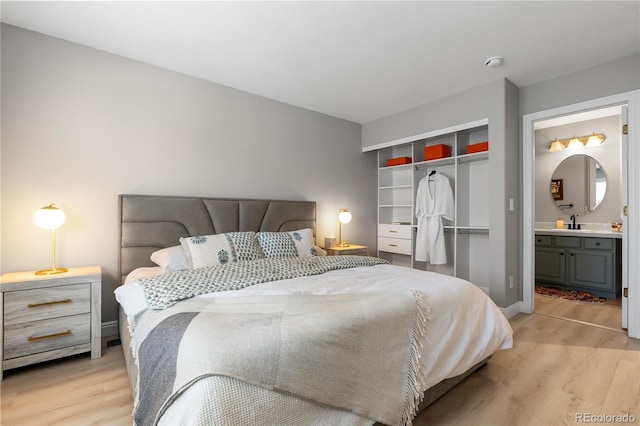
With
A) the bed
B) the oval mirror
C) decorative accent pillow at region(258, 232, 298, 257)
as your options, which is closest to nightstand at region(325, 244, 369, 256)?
decorative accent pillow at region(258, 232, 298, 257)

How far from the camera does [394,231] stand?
14.6 ft

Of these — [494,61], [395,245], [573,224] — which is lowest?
[395,245]

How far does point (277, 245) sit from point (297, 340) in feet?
5.53

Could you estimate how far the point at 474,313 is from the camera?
176 centimetres

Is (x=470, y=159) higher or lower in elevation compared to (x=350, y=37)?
lower

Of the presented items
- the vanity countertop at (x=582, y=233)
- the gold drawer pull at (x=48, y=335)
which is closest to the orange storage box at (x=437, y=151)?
the vanity countertop at (x=582, y=233)

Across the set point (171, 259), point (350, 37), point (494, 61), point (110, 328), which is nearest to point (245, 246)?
point (171, 259)

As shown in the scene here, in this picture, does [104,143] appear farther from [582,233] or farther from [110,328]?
[582,233]

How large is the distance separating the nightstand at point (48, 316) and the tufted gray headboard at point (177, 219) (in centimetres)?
40

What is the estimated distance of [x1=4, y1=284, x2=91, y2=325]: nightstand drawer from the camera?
1.91 m

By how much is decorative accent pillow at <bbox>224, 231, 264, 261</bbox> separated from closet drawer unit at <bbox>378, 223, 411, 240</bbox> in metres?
2.39

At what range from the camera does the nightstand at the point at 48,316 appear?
1908 mm

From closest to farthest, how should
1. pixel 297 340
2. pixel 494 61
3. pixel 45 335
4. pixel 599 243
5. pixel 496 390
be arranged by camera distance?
1. pixel 297 340
2. pixel 496 390
3. pixel 45 335
4. pixel 494 61
5. pixel 599 243

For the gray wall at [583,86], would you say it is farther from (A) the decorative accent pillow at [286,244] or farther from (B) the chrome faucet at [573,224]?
(A) the decorative accent pillow at [286,244]
